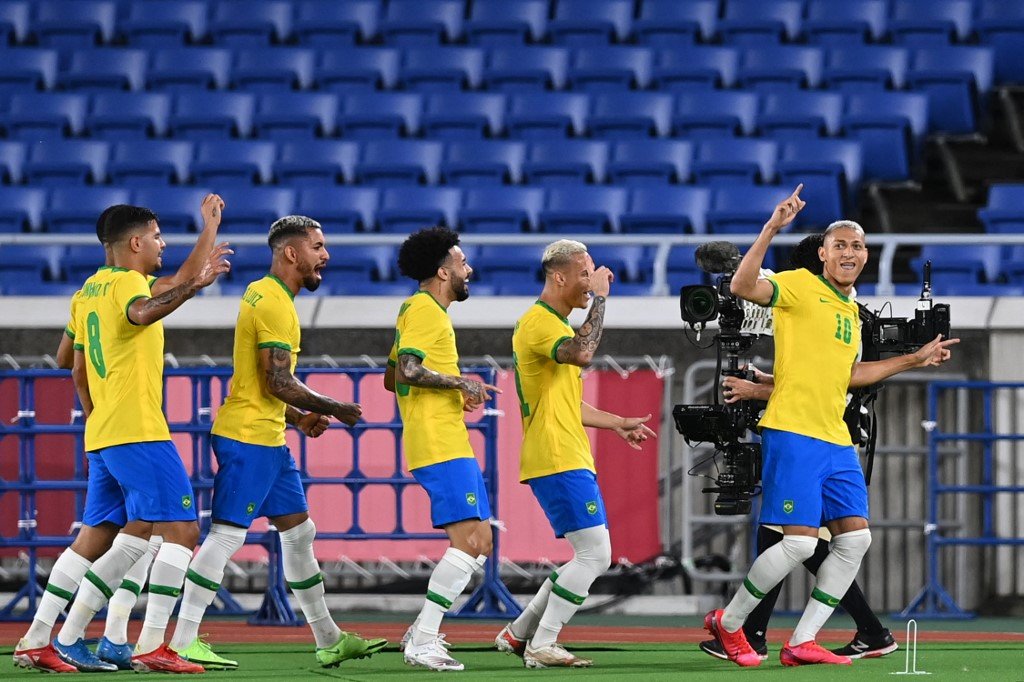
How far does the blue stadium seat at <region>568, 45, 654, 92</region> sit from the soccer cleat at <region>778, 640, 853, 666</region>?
952cm

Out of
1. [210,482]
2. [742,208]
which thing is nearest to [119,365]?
[210,482]

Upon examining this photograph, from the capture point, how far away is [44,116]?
54.3ft

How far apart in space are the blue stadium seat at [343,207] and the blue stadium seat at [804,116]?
3527 millimetres

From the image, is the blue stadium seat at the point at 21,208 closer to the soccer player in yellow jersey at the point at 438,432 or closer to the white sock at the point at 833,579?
the soccer player in yellow jersey at the point at 438,432

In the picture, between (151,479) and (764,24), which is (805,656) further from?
(764,24)

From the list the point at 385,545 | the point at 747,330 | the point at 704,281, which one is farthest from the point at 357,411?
the point at 704,281

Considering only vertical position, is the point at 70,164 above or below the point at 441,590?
above

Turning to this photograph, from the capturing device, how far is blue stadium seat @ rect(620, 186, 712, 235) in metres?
Answer: 14.3

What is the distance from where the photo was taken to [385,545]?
1155 centimetres

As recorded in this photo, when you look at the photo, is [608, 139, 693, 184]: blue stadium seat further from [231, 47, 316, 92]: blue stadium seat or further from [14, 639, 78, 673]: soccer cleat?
[14, 639, 78, 673]: soccer cleat

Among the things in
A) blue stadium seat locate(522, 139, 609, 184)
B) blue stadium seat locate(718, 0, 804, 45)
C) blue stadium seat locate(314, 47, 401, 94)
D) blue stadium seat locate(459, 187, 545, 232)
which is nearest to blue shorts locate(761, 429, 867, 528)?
blue stadium seat locate(459, 187, 545, 232)

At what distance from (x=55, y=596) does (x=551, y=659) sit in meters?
2.13

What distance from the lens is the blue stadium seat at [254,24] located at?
58.0 ft

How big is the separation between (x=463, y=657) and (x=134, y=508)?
6.09 ft
